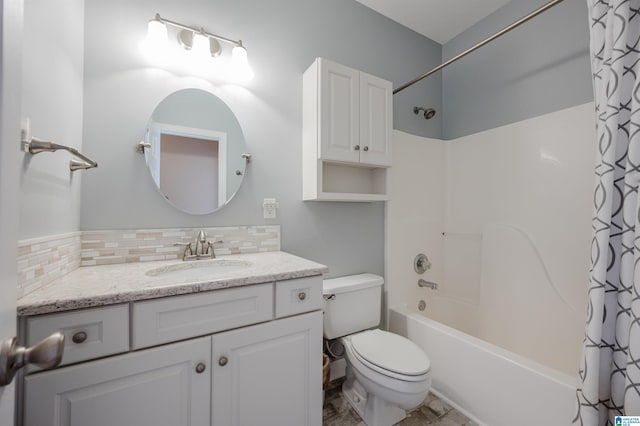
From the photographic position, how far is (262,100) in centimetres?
152

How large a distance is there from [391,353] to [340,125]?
1.28 meters

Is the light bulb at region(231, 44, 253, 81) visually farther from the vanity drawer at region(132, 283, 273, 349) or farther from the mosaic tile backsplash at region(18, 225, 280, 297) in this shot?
the vanity drawer at region(132, 283, 273, 349)

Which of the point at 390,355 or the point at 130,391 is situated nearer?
the point at 130,391

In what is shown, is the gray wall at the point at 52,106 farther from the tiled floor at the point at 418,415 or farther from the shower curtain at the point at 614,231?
the shower curtain at the point at 614,231

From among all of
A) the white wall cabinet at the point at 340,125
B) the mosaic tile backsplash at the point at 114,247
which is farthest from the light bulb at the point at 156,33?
the mosaic tile backsplash at the point at 114,247

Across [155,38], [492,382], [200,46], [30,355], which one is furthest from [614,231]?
[155,38]

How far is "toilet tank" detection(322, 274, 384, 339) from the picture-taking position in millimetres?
1510

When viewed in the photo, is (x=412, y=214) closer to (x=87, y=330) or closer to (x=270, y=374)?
(x=270, y=374)

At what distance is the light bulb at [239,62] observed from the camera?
140 cm

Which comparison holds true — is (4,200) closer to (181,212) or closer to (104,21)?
(181,212)

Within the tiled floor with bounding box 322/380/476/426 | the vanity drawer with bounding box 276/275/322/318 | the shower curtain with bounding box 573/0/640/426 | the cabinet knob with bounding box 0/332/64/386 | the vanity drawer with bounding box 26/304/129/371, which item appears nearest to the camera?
Answer: the cabinet knob with bounding box 0/332/64/386

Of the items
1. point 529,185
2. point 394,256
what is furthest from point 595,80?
point 394,256

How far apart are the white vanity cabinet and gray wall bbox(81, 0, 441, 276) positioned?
0.59 metres

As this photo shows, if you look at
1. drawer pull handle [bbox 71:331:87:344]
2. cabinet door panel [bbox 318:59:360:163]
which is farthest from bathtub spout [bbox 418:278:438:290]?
drawer pull handle [bbox 71:331:87:344]
